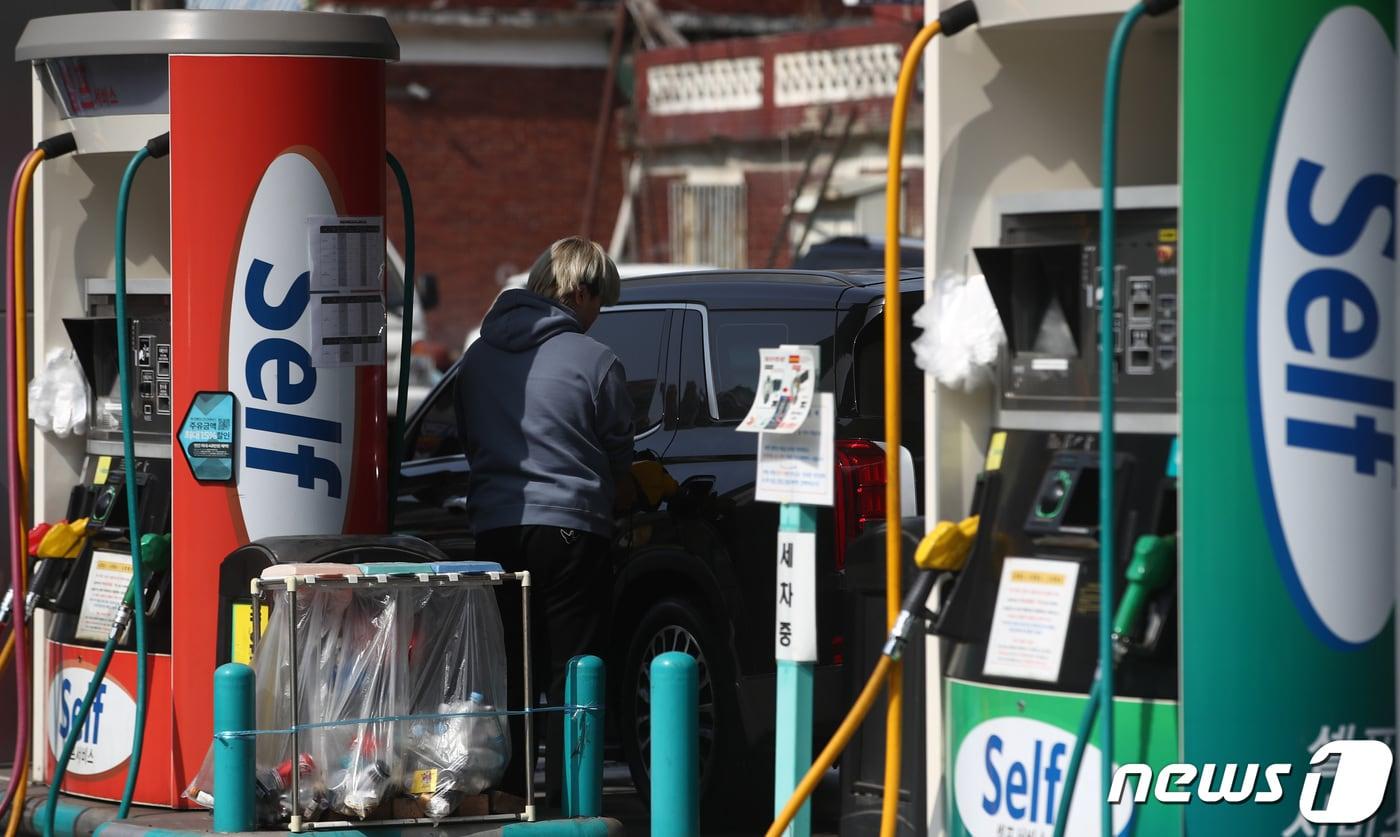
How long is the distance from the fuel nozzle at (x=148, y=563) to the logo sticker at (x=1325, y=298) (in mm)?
3853

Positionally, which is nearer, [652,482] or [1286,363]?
[1286,363]

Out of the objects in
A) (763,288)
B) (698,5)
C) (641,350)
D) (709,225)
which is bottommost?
(641,350)

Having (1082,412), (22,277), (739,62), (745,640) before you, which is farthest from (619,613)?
(739,62)

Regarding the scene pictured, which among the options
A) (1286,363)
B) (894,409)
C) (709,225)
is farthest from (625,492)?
(709,225)

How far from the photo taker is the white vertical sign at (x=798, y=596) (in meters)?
6.21

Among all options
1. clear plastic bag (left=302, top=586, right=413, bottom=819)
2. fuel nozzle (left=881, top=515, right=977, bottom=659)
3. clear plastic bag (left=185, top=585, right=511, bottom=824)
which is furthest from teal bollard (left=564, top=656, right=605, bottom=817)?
fuel nozzle (left=881, top=515, right=977, bottom=659)

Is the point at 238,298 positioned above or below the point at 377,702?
above

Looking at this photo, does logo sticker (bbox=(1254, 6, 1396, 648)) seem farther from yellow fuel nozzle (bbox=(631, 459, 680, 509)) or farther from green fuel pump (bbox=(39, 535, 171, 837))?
green fuel pump (bbox=(39, 535, 171, 837))

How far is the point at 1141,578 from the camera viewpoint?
5270 millimetres

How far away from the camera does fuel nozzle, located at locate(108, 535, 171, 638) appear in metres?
7.43

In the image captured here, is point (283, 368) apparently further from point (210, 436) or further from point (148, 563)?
point (148, 563)

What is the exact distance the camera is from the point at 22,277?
7.60 m

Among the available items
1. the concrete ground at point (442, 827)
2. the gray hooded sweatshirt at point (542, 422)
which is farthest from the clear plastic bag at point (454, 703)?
the gray hooded sweatshirt at point (542, 422)

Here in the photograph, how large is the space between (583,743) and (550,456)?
94 centimetres
